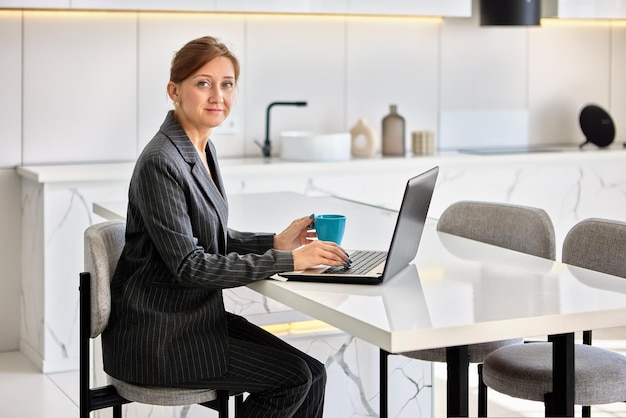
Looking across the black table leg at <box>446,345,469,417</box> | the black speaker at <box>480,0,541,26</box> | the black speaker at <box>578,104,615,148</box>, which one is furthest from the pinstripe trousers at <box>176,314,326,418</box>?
the black speaker at <box>578,104,615,148</box>

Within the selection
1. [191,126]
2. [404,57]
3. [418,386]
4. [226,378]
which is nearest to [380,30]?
[404,57]

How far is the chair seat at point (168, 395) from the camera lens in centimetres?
231

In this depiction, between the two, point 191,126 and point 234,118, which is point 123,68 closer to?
point 234,118

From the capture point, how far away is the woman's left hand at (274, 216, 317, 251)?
2504mm

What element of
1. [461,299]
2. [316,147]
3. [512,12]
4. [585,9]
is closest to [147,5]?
[316,147]

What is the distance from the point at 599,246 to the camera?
8.50ft

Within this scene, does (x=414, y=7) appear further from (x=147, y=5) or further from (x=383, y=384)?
(x=383, y=384)

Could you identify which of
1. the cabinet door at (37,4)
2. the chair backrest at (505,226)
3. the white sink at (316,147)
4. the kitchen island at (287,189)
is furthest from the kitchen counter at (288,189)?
the chair backrest at (505,226)

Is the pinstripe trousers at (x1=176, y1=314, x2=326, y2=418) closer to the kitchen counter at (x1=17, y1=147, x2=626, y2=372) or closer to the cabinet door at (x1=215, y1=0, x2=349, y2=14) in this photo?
the kitchen counter at (x1=17, y1=147, x2=626, y2=372)

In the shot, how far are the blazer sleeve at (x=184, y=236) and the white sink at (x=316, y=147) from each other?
7.39 ft

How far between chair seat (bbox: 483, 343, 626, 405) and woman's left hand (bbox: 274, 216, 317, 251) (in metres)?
0.57

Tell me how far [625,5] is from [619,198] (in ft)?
3.48

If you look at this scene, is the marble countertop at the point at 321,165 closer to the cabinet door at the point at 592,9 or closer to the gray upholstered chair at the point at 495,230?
the cabinet door at the point at 592,9

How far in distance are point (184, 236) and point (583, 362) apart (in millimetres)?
1053
